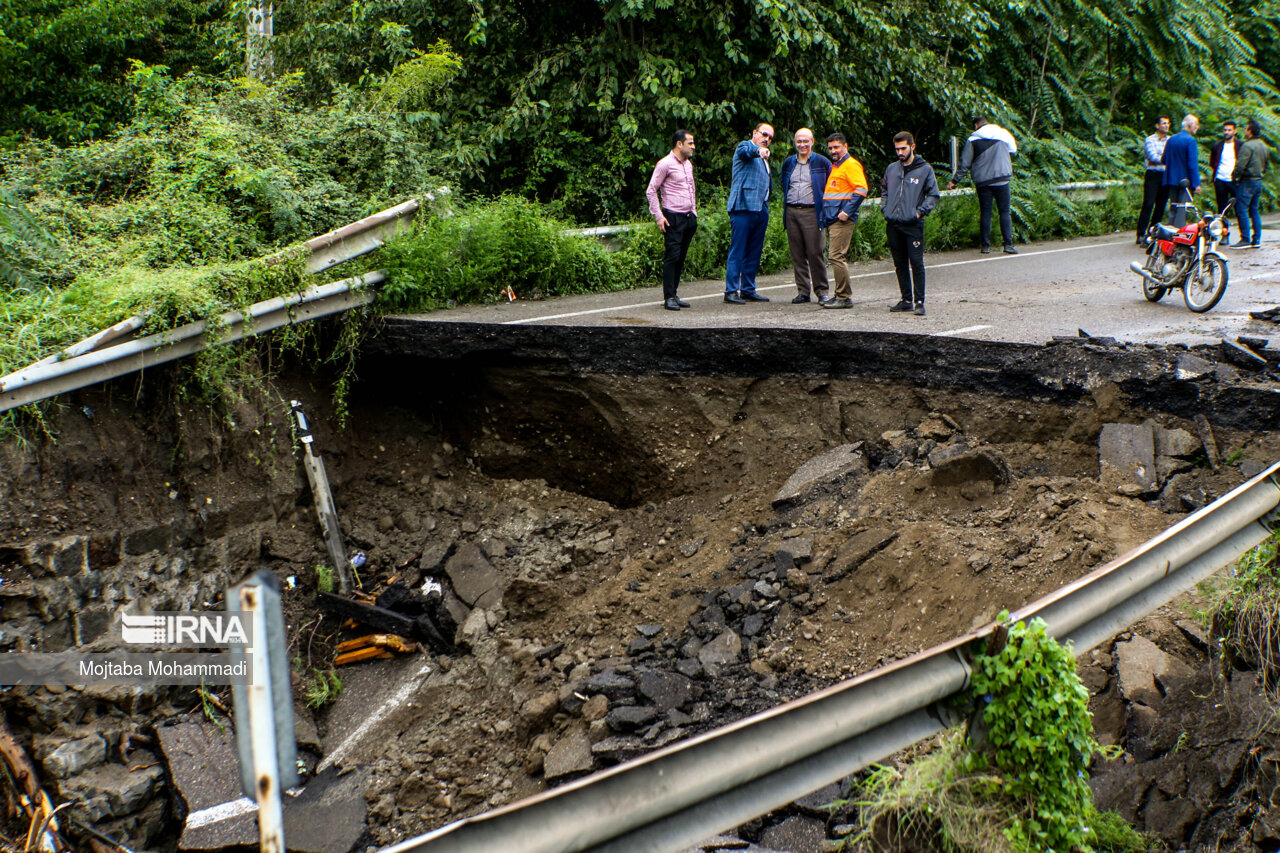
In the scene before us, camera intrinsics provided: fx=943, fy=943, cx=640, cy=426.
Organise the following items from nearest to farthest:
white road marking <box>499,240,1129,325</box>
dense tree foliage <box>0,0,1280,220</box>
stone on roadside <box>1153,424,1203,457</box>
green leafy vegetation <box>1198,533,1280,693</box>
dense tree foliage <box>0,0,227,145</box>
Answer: green leafy vegetation <box>1198,533,1280,693</box>, stone on roadside <box>1153,424,1203,457</box>, white road marking <box>499,240,1129,325</box>, dense tree foliage <box>0,0,227,145</box>, dense tree foliage <box>0,0,1280,220</box>

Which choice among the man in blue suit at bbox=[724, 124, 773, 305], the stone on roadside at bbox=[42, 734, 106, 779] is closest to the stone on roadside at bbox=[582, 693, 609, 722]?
the stone on roadside at bbox=[42, 734, 106, 779]

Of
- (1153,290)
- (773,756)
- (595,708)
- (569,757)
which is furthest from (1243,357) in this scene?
(773,756)

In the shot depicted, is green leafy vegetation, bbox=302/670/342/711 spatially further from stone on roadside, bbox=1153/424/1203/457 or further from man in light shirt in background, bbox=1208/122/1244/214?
man in light shirt in background, bbox=1208/122/1244/214

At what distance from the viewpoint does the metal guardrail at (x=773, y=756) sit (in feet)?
6.54

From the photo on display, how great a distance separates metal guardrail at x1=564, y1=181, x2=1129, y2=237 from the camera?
12484 mm

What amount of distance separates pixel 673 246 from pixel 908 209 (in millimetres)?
2577

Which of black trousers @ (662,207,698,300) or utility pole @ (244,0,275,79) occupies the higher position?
utility pole @ (244,0,275,79)

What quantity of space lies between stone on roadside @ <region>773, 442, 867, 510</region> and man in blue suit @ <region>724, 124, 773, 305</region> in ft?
11.7

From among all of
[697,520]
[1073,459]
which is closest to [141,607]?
[697,520]

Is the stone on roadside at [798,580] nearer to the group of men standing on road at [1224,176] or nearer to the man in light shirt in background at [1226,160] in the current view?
the group of men standing on road at [1224,176]

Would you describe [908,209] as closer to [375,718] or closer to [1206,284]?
[1206,284]

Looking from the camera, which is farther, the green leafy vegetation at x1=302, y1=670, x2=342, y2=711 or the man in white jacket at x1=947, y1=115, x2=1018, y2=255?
the man in white jacket at x1=947, y1=115, x2=1018, y2=255

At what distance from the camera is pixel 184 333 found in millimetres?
7582

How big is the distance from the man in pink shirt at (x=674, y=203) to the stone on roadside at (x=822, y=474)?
10.8 ft
